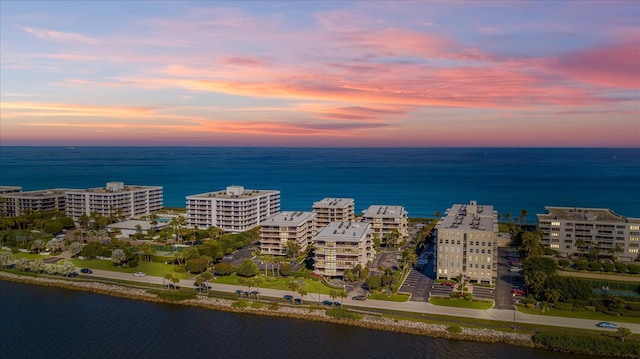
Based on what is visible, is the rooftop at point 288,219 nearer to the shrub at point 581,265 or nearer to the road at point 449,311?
the road at point 449,311

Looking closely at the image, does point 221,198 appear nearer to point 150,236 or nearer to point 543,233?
point 150,236

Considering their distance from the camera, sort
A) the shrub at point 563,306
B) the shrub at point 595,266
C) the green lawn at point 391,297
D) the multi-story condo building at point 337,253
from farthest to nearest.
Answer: the shrub at point 595,266, the multi-story condo building at point 337,253, the green lawn at point 391,297, the shrub at point 563,306

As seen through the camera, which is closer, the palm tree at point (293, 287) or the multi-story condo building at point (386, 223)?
the palm tree at point (293, 287)

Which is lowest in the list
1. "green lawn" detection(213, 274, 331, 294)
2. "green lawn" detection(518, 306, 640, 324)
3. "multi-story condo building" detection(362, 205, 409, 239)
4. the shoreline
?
the shoreline

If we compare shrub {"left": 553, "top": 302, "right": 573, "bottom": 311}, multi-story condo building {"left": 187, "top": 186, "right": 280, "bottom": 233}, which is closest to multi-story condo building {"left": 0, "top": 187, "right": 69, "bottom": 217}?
multi-story condo building {"left": 187, "top": 186, "right": 280, "bottom": 233}

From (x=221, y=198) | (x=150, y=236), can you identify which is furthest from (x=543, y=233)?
(x=150, y=236)

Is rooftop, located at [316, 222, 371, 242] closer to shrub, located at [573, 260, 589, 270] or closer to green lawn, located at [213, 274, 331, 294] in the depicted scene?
green lawn, located at [213, 274, 331, 294]

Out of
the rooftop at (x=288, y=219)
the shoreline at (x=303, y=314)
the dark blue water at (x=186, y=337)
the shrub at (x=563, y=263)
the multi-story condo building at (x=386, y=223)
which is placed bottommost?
the dark blue water at (x=186, y=337)

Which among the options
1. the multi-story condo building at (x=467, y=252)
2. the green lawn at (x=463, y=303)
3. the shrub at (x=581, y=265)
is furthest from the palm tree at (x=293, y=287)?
the shrub at (x=581, y=265)
